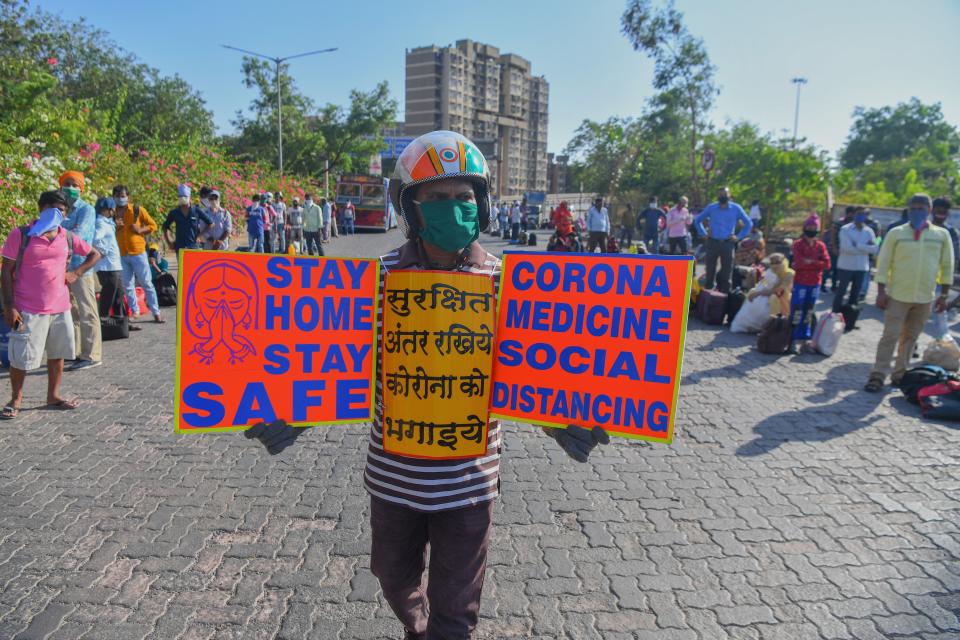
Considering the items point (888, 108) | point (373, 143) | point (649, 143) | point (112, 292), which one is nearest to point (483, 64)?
point (888, 108)

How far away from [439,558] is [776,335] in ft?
26.2

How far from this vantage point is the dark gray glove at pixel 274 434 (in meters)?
2.37

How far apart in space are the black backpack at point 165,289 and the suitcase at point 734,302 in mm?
9613

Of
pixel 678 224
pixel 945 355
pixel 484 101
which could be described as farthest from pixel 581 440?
pixel 484 101

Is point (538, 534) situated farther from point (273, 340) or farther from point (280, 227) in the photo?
point (280, 227)

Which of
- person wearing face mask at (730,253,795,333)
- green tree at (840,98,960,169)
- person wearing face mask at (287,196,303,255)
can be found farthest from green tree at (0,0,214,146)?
green tree at (840,98,960,169)

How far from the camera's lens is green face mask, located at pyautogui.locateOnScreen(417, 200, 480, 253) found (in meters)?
2.31

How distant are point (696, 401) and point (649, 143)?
34.1 m

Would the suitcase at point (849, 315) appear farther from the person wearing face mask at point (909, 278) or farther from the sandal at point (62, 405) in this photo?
the sandal at point (62, 405)

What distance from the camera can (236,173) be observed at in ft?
94.0

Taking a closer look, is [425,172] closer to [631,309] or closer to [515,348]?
[515,348]

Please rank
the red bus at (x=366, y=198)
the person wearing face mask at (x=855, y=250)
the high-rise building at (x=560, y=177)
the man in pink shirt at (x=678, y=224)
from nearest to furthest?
the person wearing face mask at (x=855, y=250) < the man in pink shirt at (x=678, y=224) < the red bus at (x=366, y=198) < the high-rise building at (x=560, y=177)

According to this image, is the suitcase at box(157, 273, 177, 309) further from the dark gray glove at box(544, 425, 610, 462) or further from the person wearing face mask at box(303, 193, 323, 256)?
the dark gray glove at box(544, 425, 610, 462)

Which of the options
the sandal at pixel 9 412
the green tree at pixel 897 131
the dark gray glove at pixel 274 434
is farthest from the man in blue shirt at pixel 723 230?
the green tree at pixel 897 131
